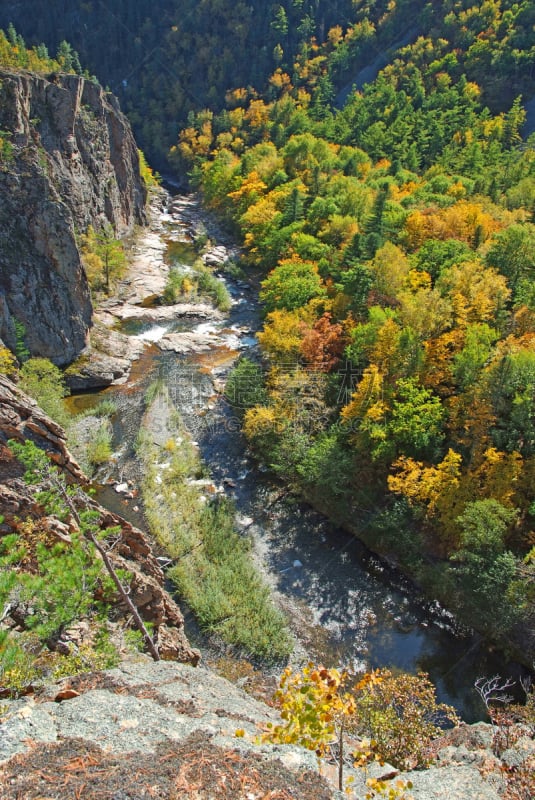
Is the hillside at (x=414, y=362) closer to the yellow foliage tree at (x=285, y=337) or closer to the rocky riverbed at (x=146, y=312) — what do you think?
the yellow foliage tree at (x=285, y=337)

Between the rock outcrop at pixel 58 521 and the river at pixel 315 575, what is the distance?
4.40m

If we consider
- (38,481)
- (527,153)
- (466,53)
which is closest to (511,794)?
(38,481)

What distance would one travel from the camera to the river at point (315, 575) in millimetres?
23172

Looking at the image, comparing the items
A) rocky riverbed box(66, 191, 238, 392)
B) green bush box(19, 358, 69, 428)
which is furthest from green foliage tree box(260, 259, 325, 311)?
green bush box(19, 358, 69, 428)

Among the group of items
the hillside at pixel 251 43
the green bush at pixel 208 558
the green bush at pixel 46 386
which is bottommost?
the green bush at pixel 208 558

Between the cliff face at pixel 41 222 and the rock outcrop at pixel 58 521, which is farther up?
the cliff face at pixel 41 222

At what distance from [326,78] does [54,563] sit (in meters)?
123

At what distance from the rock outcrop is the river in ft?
14.4

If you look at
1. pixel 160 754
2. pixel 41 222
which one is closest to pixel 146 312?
pixel 41 222

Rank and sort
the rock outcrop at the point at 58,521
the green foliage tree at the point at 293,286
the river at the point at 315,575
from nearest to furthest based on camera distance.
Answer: the rock outcrop at the point at 58,521
the river at the point at 315,575
the green foliage tree at the point at 293,286

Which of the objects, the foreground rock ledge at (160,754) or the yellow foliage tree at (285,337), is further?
the yellow foliage tree at (285,337)

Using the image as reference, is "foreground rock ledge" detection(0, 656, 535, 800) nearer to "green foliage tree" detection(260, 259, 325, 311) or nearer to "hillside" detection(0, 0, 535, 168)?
"green foliage tree" detection(260, 259, 325, 311)

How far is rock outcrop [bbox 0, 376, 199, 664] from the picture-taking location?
1666cm

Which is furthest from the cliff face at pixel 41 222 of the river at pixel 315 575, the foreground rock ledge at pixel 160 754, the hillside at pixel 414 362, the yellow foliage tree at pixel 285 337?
the foreground rock ledge at pixel 160 754
